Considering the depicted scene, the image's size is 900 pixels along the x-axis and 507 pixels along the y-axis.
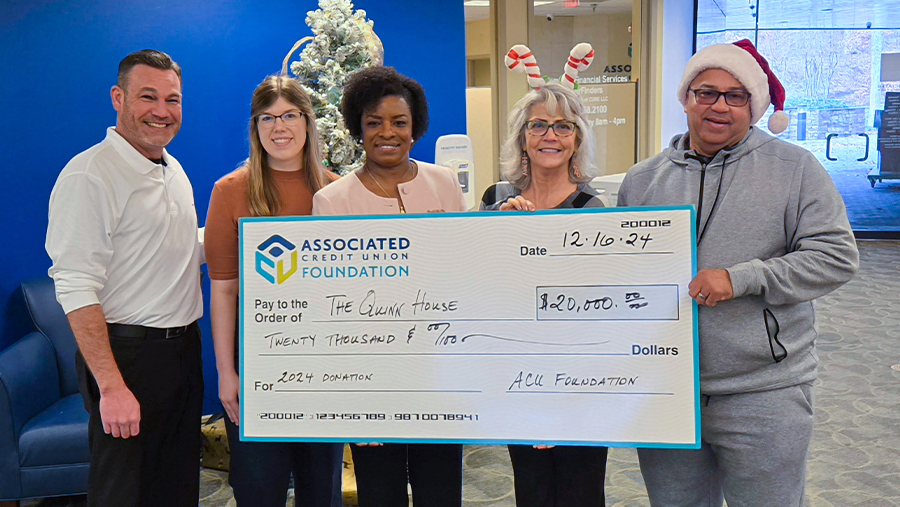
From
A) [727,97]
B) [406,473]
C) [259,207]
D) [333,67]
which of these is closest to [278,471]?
[406,473]

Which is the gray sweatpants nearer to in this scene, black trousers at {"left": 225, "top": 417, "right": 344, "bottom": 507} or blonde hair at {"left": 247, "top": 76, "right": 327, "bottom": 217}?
black trousers at {"left": 225, "top": 417, "right": 344, "bottom": 507}

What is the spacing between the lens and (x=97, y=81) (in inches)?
145

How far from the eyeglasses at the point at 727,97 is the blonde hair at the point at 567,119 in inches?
14.6

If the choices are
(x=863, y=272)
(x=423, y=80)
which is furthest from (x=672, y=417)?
(x=863, y=272)

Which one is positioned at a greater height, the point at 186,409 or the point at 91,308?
the point at 91,308

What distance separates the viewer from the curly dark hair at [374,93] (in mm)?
2172

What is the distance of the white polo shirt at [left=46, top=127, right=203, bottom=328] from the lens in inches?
82.4

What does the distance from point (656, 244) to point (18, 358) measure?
107 inches

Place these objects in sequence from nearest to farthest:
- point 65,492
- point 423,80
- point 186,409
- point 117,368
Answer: point 117,368, point 186,409, point 65,492, point 423,80

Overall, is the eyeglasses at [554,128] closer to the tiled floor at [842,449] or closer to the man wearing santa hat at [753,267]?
the man wearing santa hat at [753,267]

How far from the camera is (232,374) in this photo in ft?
7.34

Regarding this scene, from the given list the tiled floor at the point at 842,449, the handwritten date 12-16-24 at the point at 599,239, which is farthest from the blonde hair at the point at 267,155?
the tiled floor at the point at 842,449

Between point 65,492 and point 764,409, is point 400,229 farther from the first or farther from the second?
point 65,492

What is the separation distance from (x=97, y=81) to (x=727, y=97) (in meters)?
3.00
